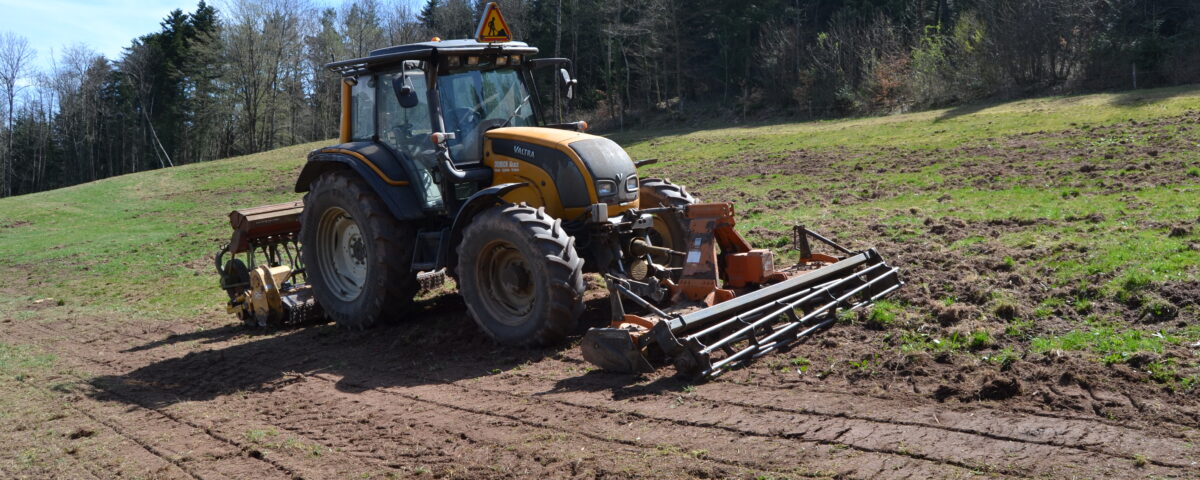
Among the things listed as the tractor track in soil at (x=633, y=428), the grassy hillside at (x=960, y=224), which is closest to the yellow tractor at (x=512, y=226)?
the tractor track in soil at (x=633, y=428)

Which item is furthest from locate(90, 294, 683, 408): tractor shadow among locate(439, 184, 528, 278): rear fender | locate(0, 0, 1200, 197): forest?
locate(0, 0, 1200, 197): forest

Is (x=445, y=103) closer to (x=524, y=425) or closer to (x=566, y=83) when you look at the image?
(x=566, y=83)

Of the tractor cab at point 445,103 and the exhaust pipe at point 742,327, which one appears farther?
the tractor cab at point 445,103

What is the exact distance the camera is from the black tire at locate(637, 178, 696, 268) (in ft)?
29.7

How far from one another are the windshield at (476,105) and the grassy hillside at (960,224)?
3.77m

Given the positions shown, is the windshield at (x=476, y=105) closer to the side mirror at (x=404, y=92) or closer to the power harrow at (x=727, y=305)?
the side mirror at (x=404, y=92)

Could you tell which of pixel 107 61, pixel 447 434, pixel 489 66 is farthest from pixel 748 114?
pixel 107 61

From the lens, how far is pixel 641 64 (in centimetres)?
4938

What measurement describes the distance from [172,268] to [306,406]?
11.1 m

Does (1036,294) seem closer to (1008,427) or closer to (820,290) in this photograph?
(820,290)

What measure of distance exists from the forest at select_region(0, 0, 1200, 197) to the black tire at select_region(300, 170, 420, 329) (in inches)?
613

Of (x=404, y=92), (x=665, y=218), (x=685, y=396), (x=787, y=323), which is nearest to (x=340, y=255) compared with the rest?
(x=404, y=92)

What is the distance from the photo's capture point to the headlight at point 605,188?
802cm

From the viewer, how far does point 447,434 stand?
231 inches
